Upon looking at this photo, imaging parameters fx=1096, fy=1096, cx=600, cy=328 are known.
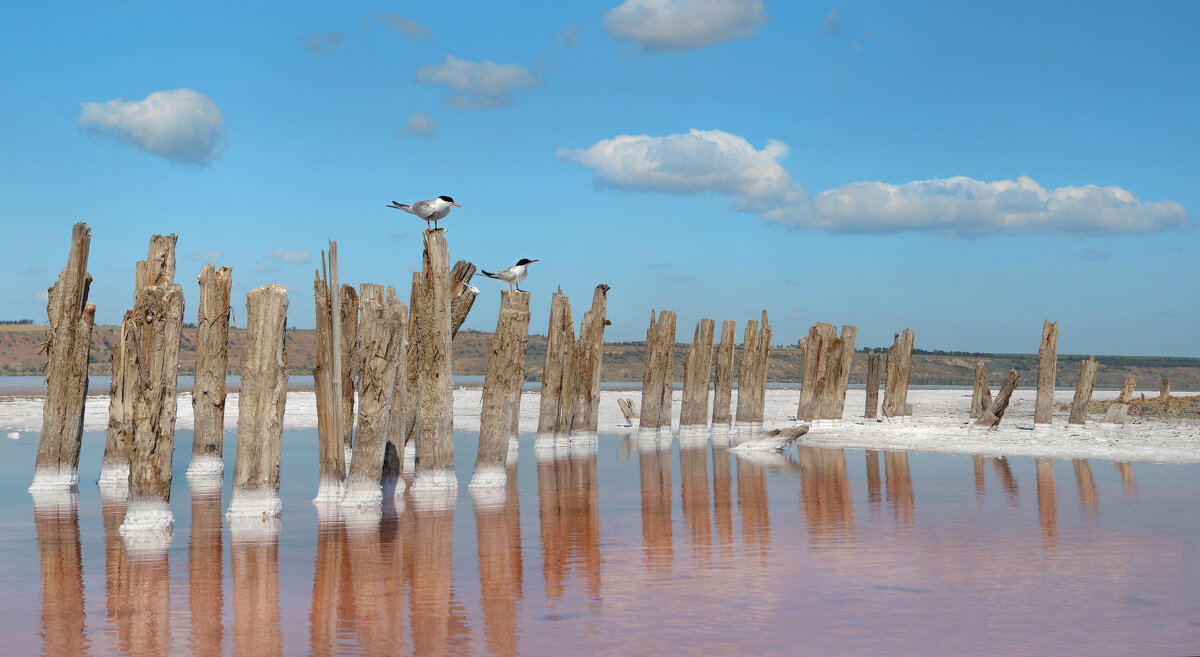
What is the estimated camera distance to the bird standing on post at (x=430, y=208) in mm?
14656

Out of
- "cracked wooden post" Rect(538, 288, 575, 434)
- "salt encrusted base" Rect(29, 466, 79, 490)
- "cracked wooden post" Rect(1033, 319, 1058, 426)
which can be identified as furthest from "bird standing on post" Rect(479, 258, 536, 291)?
"cracked wooden post" Rect(1033, 319, 1058, 426)

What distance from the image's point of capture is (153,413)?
10594 millimetres

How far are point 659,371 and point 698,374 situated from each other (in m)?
1.26

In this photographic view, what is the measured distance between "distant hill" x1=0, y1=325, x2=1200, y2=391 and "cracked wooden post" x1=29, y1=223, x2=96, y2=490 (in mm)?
57066

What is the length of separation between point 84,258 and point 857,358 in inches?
3417

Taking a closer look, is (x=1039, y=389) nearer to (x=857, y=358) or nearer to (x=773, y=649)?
(x=773, y=649)

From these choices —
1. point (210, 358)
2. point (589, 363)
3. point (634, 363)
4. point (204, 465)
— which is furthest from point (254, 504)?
point (634, 363)

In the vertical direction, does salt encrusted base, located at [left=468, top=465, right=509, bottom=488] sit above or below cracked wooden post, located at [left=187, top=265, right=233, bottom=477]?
below

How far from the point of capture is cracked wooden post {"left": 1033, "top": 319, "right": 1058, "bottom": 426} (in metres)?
24.5

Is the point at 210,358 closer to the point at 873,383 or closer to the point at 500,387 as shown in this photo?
Answer: the point at 500,387

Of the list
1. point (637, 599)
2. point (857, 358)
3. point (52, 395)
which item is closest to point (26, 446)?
point (52, 395)

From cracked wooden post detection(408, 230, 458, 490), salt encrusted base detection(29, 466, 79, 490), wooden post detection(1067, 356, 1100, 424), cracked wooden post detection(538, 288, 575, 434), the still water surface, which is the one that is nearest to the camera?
the still water surface

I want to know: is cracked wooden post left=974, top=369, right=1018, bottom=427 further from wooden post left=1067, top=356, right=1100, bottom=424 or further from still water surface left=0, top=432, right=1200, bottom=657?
still water surface left=0, top=432, right=1200, bottom=657

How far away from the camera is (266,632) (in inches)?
289
